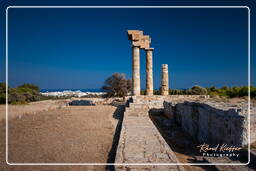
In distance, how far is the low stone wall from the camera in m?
4.71

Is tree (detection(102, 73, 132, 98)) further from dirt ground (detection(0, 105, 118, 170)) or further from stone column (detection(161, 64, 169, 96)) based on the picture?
dirt ground (detection(0, 105, 118, 170))

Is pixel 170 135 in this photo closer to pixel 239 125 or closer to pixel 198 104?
pixel 198 104

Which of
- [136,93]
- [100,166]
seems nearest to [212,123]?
[100,166]

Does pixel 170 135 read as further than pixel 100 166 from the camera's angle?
Yes

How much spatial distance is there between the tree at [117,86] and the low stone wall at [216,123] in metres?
24.5

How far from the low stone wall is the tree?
24.5 m

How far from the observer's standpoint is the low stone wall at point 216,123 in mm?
4715

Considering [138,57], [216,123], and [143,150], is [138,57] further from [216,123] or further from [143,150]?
[143,150]

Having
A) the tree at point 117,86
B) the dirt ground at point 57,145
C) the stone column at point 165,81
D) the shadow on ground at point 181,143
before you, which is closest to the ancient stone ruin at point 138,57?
the stone column at point 165,81

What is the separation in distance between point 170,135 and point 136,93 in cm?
1025

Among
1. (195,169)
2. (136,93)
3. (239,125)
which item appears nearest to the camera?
(195,169)

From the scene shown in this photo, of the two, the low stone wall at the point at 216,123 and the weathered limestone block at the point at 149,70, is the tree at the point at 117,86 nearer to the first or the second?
the weathered limestone block at the point at 149,70

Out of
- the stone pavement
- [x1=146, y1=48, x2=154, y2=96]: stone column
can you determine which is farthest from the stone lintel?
the stone pavement

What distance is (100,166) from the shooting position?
456 centimetres
